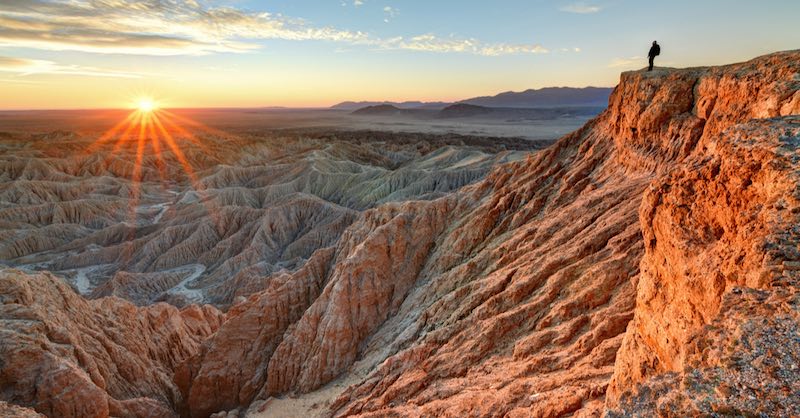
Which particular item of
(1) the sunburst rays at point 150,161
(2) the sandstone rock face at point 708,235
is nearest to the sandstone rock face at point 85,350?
(2) the sandstone rock face at point 708,235

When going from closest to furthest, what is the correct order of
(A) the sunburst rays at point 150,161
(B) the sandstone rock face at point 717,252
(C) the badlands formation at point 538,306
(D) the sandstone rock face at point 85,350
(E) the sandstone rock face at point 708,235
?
(B) the sandstone rock face at point 717,252 < (C) the badlands formation at point 538,306 < (E) the sandstone rock face at point 708,235 < (D) the sandstone rock face at point 85,350 < (A) the sunburst rays at point 150,161

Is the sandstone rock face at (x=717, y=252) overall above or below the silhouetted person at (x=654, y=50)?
below

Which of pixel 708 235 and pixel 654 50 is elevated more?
pixel 654 50

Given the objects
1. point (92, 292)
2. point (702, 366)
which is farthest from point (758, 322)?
point (92, 292)

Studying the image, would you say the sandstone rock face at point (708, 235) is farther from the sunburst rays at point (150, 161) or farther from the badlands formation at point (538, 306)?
the sunburst rays at point (150, 161)

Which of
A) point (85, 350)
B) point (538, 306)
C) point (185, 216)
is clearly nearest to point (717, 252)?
point (538, 306)

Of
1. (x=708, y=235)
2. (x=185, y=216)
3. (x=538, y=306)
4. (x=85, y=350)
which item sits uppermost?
(x=708, y=235)

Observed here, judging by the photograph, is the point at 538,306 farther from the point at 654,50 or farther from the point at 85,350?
the point at 85,350
